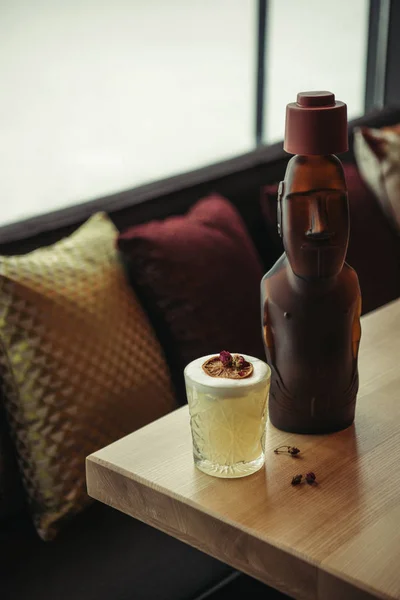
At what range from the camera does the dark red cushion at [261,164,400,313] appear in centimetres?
218

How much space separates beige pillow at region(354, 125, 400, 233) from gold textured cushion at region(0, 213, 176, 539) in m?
1.02

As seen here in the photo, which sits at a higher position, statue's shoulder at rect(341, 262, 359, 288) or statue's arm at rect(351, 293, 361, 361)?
statue's shoulder at rect(341, 262, 359, 288)

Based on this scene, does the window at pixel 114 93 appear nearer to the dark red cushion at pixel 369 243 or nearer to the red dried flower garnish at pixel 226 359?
the dark red cushion at pixel 369 243

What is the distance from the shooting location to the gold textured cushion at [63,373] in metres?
1.55

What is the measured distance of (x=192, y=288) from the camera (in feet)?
5.98

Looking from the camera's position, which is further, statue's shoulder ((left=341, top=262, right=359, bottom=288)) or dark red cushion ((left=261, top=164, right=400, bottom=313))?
dark red cushion ((left=261, top=164, right=400, bottom=313))

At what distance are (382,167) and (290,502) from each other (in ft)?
5.28

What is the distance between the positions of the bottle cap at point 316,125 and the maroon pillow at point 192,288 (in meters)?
0.80

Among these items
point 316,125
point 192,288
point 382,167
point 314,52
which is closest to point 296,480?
point 316,125

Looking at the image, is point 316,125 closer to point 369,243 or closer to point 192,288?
point 192,288

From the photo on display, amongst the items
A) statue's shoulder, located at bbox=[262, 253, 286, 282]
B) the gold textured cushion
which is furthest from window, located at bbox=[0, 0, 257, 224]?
statue's shoulder, located at bbox=[262, 253, 286, 282]

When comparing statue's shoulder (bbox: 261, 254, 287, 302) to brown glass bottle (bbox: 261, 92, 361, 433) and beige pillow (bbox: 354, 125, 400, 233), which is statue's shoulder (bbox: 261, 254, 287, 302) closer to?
brown glass bottle (bbox: 261, 92, 361, 433)

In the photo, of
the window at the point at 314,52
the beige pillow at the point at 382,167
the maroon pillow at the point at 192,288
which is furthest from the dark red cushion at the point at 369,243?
the window at the point at 314,52

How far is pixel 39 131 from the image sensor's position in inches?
92.9
